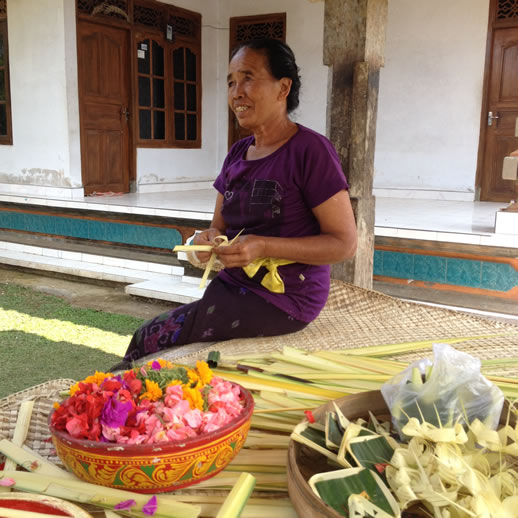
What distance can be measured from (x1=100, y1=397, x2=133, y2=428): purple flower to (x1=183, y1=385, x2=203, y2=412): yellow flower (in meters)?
0.10

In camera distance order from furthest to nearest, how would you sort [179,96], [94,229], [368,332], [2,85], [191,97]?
[191,97], [179,96], [2,85], [94,229], [368,332]

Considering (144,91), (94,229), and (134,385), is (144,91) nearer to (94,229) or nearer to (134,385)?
(94,229)

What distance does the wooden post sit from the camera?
2711 mm

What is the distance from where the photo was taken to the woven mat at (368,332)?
1812mm

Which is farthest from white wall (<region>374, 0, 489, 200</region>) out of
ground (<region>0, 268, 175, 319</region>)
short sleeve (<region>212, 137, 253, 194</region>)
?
short sleeve (<region>212, 137, 253, 194</region>)

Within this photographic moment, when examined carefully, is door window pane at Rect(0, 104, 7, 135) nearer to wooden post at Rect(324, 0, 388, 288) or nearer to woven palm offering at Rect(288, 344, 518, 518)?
wooden post at Rect(324, 0, 388, 288)

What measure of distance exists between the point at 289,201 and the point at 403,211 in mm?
4368

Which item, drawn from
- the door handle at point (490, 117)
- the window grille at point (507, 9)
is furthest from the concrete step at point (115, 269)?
the window grille at point (507, 9)

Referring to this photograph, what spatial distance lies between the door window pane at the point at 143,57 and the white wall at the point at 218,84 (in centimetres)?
80

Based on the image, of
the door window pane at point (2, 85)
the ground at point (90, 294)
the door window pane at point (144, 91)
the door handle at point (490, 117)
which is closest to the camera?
the ground at point (90, 294)

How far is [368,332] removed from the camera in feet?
6.92

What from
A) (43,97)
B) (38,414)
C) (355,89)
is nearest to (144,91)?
(43,97)

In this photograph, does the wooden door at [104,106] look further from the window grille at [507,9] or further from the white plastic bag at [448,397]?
the white plastic bag at [448,397]

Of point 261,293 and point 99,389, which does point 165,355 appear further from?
point 99,389
